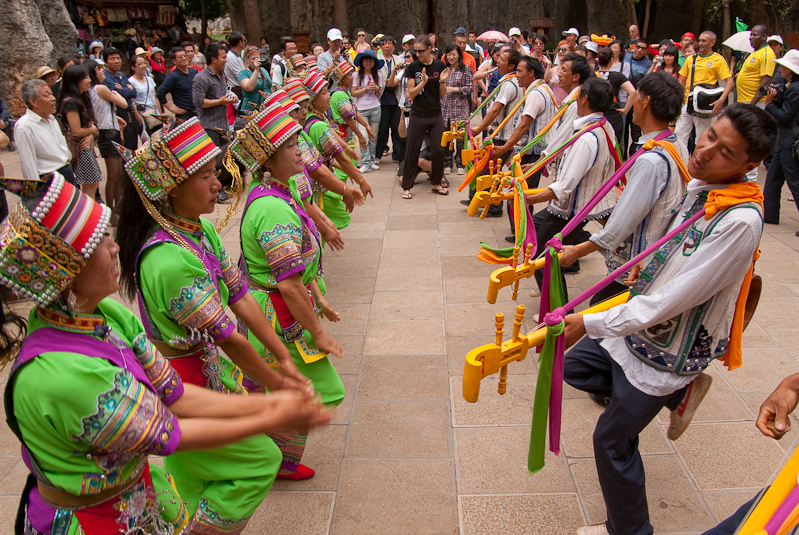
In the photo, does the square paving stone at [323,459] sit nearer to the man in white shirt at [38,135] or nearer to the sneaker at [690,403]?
the sneaker at [690,403]

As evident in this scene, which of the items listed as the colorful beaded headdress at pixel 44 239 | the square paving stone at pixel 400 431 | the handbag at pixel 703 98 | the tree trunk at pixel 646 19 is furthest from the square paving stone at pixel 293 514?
the tree trunk at pixel 646 19

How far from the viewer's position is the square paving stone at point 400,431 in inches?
132

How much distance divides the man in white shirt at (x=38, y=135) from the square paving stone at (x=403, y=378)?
3554 millimetres

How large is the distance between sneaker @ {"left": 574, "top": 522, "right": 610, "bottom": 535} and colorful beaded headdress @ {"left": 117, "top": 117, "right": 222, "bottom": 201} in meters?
Answer: 2.24

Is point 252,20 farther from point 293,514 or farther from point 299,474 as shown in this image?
point 293,514

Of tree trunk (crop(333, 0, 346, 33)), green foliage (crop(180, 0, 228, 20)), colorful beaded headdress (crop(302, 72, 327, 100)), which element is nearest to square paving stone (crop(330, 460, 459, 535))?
colorful beaded headdress (crop(302, 72, 327, 100))

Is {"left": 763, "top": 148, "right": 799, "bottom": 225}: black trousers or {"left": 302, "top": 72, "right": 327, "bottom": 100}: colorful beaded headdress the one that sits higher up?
{"left": 302, "top": 72, "right": 327, "bottom": 100}: colorful beaded headdress

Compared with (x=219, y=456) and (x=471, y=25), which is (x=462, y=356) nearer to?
(x=219, y=456)

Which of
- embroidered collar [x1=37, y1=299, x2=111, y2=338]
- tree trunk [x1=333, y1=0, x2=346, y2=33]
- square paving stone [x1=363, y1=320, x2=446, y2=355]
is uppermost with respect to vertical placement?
tree trunk [x1=333, y1=0, x2=346, y2=33]

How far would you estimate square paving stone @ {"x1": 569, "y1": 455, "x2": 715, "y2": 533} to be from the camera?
2.80 metres

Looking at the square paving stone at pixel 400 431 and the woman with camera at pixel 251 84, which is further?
the woman with camera at pixel 251 84

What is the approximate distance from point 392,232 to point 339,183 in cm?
245

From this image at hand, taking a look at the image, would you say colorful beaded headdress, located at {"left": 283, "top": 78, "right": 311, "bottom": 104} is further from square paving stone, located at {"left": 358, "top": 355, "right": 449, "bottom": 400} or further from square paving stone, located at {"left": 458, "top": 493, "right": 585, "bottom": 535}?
square paving stone, located at {"left": 458, "top": 493, "right": 585, "bottom": 535}

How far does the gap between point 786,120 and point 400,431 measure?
5.71 meters
